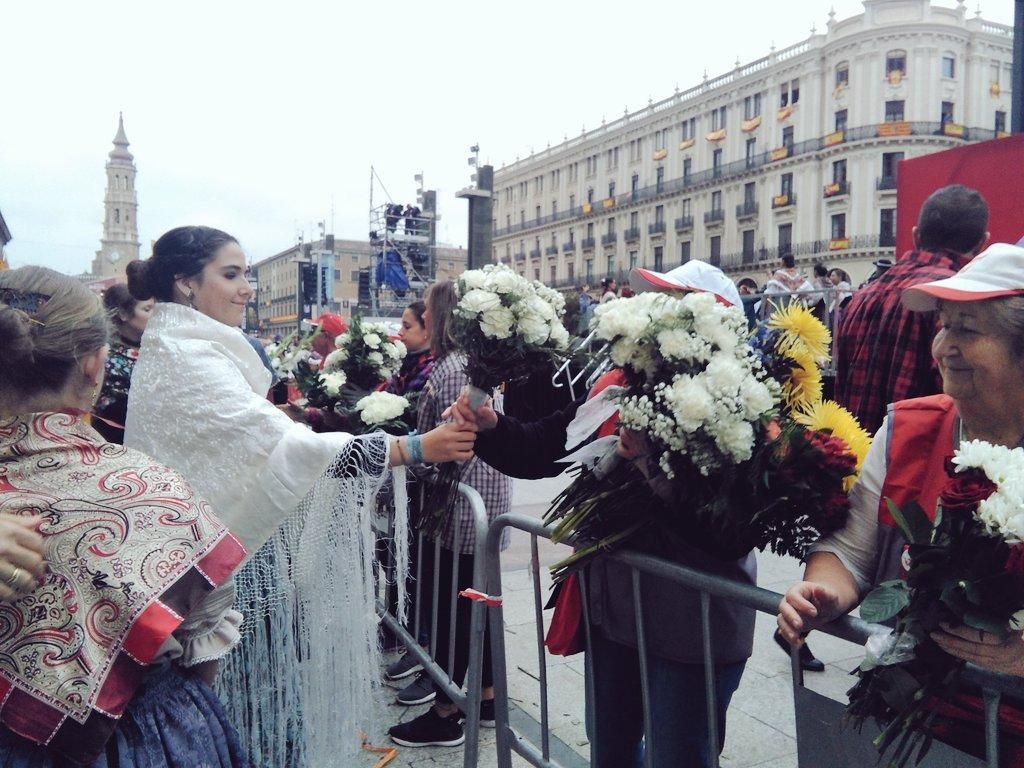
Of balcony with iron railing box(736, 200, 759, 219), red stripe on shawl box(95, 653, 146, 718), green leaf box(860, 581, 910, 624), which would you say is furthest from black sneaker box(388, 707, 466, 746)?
balcony with iron railing box(736, 200, 759, 219)

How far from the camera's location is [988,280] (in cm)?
164

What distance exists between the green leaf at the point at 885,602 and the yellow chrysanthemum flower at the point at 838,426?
1.36 ft

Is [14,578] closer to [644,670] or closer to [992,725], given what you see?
[644,670]

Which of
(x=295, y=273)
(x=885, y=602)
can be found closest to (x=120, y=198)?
A: (x=295, y=273)

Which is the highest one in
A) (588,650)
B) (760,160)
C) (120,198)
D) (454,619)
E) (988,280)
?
(120,198)

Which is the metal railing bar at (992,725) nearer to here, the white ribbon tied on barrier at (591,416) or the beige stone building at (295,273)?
the white ribbon tied on barrier at (591,416)

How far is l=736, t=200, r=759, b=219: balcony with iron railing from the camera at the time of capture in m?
48.5

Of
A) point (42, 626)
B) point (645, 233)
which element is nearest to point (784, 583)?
point (42, 626)

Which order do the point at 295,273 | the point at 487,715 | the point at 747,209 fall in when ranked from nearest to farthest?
the point at 487,715 → the point at 747,209 → the point at 295,273

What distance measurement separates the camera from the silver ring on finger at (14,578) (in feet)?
4.64

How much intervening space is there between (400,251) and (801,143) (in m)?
26.7

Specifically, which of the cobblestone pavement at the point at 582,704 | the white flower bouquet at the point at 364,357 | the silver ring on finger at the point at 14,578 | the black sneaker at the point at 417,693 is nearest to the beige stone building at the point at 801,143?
the white flower bouquet at the point at 364,357

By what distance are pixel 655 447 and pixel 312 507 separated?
4.10 ft

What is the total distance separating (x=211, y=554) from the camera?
1648mm
